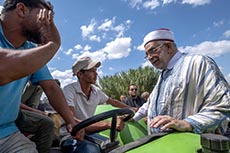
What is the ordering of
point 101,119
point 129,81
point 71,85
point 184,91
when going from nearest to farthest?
point 101,119 → point 184,91 → point 71,85 → point 129,81

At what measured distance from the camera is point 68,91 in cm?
292

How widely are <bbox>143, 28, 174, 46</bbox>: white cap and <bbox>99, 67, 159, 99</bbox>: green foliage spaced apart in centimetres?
1977

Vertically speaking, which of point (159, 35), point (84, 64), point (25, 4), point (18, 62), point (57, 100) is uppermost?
point (25, 4)

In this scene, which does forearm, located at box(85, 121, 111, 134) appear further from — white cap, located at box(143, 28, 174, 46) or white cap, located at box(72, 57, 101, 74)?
white cap, located at box(72, 57, 101, 74)

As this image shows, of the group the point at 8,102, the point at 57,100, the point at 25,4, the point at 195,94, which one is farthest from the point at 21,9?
the point at 195,94

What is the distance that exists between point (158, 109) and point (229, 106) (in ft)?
1.63

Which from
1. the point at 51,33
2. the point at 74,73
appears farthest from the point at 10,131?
the point at 74,73

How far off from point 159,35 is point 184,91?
55 cm

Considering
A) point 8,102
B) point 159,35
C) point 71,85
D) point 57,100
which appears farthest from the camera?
point 71,85

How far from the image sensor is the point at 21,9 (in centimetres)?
155

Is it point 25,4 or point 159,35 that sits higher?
point 25,4

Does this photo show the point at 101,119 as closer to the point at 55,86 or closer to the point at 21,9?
the point at 55,86

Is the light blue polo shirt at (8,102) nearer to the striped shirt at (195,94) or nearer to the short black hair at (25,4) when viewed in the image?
the short black hair at (25,4)

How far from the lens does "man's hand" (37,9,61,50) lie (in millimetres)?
1330
